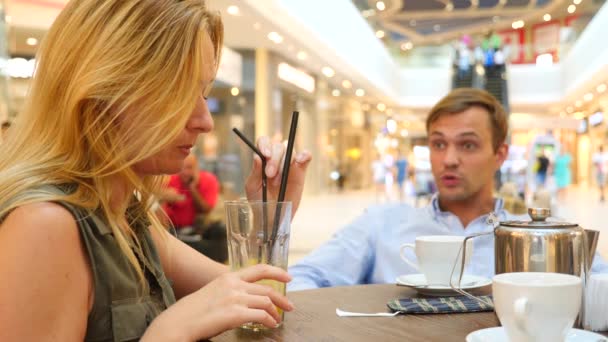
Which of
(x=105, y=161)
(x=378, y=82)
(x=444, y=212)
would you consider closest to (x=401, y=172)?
(x=378, y=82)

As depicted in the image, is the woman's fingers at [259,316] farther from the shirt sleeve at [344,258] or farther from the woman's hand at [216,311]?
the shirt sleeve at [344,258]

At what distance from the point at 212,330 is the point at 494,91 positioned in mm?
20844

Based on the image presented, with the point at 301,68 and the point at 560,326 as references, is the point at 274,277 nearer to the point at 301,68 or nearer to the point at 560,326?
the point at 560,326

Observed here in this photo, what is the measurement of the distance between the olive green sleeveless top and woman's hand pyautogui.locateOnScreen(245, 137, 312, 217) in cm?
39

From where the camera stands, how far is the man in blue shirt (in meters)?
2.04

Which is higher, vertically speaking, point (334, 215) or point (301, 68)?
point (301, 68)

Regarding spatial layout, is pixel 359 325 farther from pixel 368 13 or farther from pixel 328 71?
pixel 368 13

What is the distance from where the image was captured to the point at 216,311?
3.03ft

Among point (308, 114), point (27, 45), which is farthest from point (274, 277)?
point (308, 114)

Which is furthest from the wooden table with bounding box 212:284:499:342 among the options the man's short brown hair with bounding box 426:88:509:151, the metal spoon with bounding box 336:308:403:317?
the man's short brown hair with bounding box 426:88:509:151

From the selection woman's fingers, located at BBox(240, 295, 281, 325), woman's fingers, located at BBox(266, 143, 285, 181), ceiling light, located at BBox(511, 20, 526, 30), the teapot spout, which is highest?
ceiling light, located at BBox(511, 20, 526, 30)

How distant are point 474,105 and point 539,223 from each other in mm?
1282

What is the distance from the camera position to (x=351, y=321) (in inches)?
46.9

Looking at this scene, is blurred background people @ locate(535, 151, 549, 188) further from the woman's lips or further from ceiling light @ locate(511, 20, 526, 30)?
the woman's lips
